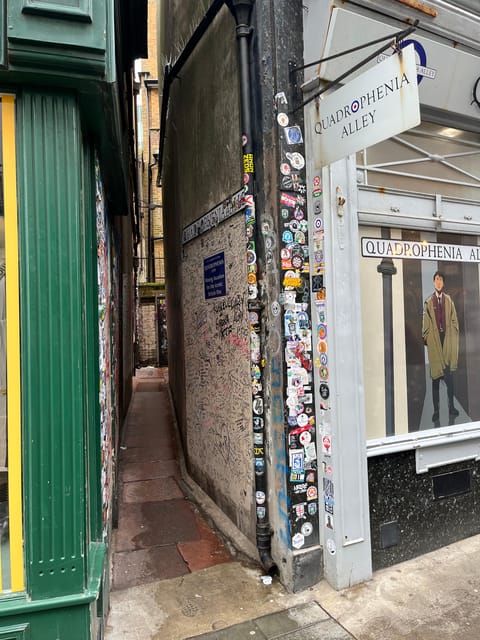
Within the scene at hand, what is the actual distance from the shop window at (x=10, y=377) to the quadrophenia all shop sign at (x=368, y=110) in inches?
82.9

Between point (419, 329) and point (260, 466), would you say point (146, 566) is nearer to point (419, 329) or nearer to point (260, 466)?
point (260, 466)

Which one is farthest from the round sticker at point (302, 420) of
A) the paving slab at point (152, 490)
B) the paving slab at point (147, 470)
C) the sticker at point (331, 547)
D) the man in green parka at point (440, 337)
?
the paving slab at point (147, 470)

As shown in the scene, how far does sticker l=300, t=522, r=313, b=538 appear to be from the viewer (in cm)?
363

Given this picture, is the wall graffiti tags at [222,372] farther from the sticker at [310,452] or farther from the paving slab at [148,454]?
the paving slab at [148,454]

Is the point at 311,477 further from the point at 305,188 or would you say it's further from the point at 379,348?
the point at 305,188

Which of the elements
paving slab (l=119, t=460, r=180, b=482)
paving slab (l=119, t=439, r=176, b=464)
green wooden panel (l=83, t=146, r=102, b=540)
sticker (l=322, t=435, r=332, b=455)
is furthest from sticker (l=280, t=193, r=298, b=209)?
paving slab (l=119, t=439, r=176, b=464)

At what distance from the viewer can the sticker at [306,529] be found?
11.9ft

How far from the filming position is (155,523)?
475 centimetres

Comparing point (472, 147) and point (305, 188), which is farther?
point (472, 147)

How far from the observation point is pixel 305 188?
3.76m

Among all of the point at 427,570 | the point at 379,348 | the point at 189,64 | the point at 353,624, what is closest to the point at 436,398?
the point at 379,348

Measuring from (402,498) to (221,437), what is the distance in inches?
70.1

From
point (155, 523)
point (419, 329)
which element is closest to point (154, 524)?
point (155, 523)

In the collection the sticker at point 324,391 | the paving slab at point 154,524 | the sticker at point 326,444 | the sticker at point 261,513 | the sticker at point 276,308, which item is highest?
the sticker at point 276,308
